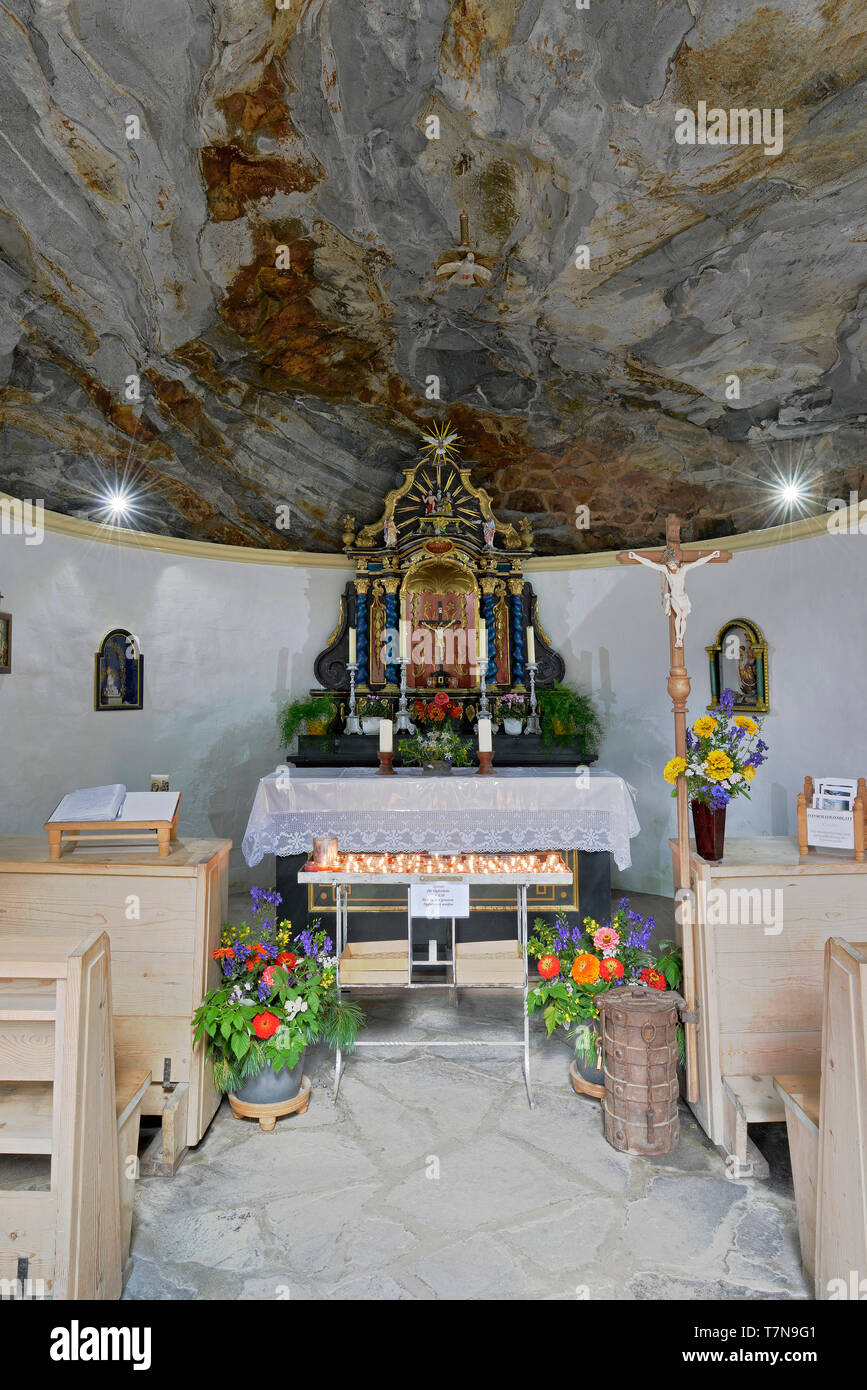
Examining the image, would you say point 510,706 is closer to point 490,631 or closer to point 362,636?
point 490,631

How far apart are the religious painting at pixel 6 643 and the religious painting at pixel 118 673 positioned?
42.0 inches

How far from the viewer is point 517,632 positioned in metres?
Result: 8.99

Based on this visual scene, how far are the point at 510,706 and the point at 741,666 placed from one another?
8.49 ft

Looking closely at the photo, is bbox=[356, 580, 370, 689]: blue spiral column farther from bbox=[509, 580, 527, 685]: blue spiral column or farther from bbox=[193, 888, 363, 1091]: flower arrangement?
bbox=[193, 888, 363, 1091]: flower arrangement

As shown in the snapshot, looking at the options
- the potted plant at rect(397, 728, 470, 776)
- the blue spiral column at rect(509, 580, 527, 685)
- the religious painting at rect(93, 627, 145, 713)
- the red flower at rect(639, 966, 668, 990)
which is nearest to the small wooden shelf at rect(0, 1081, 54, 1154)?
the red flower at rect(639, 966, 668, 990)

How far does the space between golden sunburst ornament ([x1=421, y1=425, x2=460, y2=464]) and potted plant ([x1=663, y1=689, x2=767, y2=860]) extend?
5631mm

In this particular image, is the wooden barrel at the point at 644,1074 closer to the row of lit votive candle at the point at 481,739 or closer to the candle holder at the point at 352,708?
the row of lit votive candle at the point at 481,739

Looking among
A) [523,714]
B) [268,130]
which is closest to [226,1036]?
[523,714]

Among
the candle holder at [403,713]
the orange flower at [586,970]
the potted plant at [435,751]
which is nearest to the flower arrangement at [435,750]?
the potted plant at [435,751]

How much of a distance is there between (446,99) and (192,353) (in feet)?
10.9

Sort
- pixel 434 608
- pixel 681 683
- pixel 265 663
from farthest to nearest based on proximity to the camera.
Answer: pixel 265 663 → pixel 434 608 → pixel 681 683

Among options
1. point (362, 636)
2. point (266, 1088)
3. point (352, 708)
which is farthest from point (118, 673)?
point (266, 1088)

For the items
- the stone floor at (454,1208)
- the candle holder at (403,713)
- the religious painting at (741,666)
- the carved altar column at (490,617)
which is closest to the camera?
the stone floor at (454,1208)

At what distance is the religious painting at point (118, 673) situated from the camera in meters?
7.99
